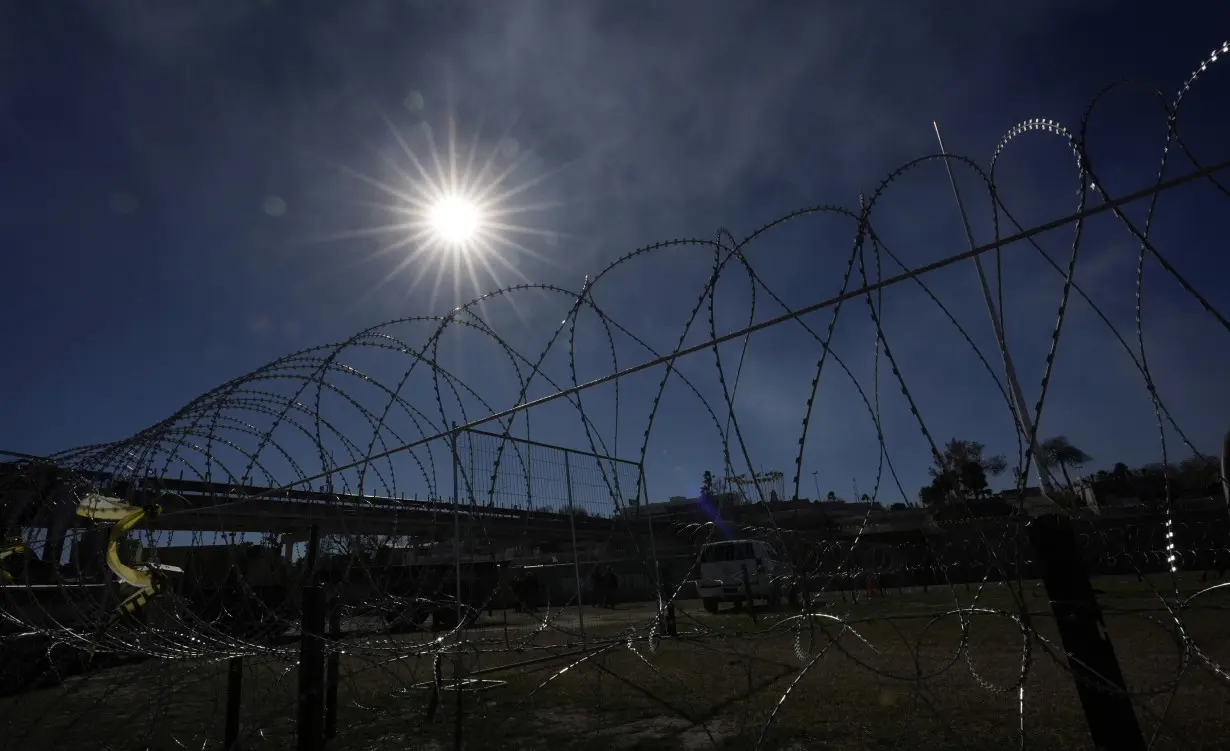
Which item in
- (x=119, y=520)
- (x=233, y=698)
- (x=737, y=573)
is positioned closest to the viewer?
(x=119, y=520)

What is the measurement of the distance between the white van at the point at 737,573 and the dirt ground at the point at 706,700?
21.9 feet

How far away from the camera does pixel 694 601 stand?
2584cm

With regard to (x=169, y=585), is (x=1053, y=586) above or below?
below

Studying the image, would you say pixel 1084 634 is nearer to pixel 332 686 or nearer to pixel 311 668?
pixel 311 668

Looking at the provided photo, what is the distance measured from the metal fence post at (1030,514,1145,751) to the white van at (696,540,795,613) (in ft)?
46.0

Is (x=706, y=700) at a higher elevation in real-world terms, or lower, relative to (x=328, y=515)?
lower

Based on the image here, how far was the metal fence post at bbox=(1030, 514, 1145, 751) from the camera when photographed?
279 cm

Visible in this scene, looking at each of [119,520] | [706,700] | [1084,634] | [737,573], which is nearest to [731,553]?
[737,573]

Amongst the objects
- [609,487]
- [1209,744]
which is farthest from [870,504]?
[1209,744]

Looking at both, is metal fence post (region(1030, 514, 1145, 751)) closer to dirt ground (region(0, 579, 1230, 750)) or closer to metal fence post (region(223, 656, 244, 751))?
dirt ground (region(0, 579, 1230, 750))

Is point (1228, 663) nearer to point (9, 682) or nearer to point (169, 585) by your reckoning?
point (169, 585)

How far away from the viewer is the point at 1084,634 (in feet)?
9.31

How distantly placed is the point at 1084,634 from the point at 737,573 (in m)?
15.3

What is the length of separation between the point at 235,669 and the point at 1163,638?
1119 centimetres
